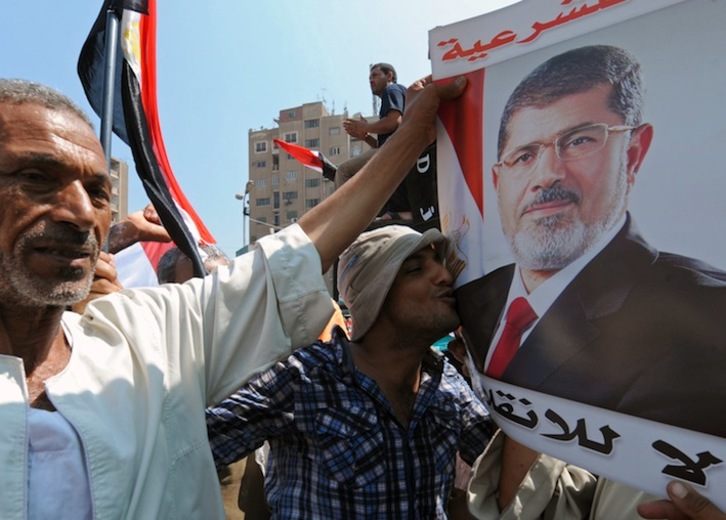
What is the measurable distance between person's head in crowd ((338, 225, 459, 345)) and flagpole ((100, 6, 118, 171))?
185 cm

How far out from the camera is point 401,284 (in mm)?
1588

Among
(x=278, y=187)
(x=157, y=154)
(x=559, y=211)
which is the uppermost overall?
(x=278, y=187)

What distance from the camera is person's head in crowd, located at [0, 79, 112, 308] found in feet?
3.37

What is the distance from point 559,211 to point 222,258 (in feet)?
9.40

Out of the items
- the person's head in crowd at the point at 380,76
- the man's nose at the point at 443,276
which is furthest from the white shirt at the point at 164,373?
the person's head in crowd at the point at 380,76

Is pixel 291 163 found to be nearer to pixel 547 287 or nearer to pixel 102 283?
pixel 102 283

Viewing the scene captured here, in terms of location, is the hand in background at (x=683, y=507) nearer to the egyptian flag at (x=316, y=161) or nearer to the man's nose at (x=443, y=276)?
the man's nose at (x=443, y=276)

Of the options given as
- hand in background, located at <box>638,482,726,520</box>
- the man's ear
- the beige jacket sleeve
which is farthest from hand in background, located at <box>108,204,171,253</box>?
hand in background, located at <box>638,482,726,520</box>

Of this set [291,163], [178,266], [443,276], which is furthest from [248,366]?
[291,163]

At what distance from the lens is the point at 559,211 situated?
44.3 inches

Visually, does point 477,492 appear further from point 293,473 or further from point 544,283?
point 544,283

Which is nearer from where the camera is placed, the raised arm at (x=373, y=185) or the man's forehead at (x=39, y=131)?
the man's forehead at (x=39, y=131)

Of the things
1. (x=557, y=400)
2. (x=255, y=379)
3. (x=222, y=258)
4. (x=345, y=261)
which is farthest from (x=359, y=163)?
(x=557, y=400)

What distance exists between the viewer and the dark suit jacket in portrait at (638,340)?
914mm
